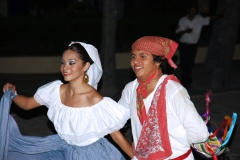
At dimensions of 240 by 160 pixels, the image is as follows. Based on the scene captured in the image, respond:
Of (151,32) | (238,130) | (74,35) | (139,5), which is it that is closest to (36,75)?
(74,35)

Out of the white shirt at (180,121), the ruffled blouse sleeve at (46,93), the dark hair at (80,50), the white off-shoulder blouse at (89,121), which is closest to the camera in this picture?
the white shirt at (180,121)

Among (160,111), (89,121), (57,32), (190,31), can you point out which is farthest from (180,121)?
(57,32)

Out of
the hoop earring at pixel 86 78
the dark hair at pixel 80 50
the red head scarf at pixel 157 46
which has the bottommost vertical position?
the hoop earring at pixel 86 78

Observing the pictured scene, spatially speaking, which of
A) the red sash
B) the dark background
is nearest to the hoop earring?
the red sash

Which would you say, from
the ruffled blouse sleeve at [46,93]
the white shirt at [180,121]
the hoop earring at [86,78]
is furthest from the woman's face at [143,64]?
the ruffled blouse sleeve at [46,93]

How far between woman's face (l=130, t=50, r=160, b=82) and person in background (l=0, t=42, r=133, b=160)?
49cm

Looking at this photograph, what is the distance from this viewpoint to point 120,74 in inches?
538

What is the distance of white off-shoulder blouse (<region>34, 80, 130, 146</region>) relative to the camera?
4.17 meters

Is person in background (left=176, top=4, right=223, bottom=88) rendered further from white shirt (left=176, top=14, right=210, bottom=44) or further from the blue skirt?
the blue skirt

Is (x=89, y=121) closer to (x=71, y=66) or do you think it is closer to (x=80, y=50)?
(x=71, y=66)

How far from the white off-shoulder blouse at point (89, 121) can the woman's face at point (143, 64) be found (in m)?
0.48

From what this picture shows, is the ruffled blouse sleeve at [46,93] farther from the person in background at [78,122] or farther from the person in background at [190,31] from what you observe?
the person in background at [190,31]

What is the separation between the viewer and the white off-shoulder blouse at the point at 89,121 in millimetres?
4172

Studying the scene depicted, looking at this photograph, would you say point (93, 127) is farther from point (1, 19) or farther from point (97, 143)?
point (1, 19)
